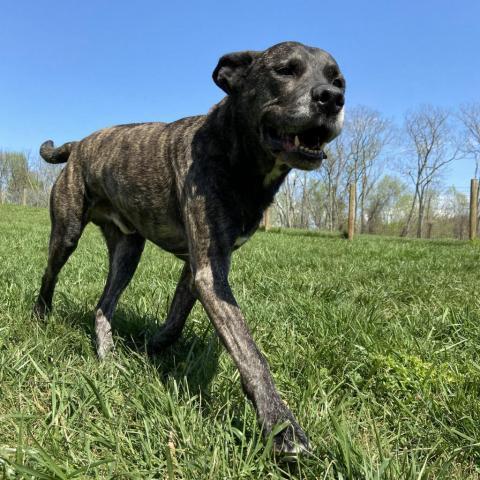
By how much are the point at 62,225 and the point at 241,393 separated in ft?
7.14

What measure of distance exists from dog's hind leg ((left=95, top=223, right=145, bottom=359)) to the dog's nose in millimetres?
2149

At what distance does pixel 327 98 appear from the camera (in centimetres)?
252

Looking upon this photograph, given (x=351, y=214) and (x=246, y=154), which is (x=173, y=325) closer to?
(x=246, y=154)

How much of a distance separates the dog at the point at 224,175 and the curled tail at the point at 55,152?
71cm

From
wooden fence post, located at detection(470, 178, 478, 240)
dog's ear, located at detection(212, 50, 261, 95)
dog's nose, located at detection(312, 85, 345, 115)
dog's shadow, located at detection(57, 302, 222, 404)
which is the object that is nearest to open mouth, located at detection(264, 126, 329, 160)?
dog's nose, located at detection(312, 85, 345, 115)

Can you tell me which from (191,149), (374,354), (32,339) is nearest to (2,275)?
(32,339)

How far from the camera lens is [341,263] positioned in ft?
24.0

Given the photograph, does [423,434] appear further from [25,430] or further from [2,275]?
[2,275]

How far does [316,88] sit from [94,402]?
1989 millimetres

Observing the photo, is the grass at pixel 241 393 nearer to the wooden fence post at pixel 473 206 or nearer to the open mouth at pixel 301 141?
the open mouth at pixel 301 141

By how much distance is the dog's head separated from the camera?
2.56 metres

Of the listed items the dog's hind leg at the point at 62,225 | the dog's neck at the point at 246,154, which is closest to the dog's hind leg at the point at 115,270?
the dog's hind leg at the point at 62,225

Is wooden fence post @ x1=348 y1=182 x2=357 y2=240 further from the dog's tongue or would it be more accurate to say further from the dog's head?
the dog's tongue

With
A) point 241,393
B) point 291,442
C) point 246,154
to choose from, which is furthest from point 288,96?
point 291,442
